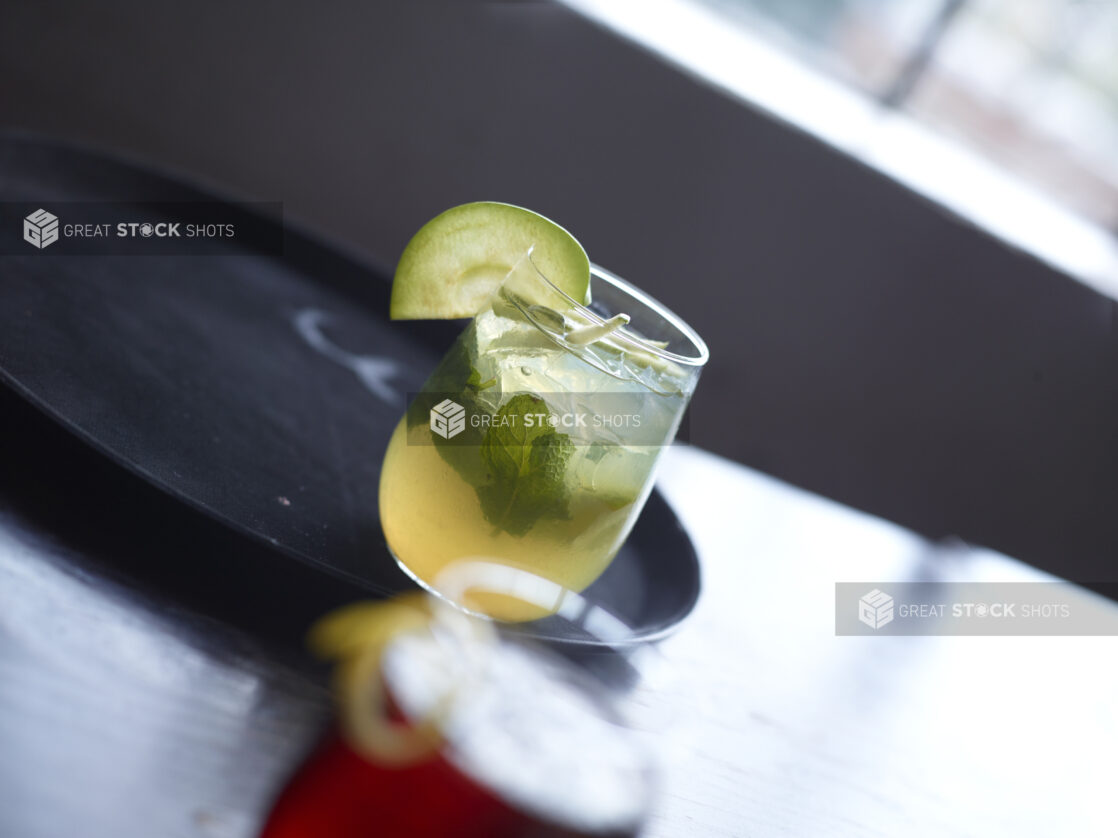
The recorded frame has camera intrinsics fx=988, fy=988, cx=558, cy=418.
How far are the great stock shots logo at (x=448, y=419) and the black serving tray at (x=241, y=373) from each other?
0.07 meters

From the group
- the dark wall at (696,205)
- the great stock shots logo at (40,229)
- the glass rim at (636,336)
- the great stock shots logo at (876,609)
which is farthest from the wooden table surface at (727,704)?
the dark wall at (696,205)

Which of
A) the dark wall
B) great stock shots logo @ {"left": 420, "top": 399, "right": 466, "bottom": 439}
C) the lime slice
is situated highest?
the lime slice

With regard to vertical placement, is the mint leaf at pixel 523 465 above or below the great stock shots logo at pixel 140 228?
above

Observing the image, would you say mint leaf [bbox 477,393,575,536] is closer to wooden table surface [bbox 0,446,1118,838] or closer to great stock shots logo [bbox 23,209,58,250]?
wooden table surface [bbox 0,446,1118,838]

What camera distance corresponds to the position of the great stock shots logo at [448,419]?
0.44m

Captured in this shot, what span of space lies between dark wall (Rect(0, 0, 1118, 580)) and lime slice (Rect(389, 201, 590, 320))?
1.40 meters

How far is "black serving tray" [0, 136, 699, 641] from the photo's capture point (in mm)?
464

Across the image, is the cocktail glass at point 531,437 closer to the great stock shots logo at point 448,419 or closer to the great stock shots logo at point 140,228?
the great stock shots logo at point 448,419

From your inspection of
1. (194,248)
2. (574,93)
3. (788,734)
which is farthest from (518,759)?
(574,93)

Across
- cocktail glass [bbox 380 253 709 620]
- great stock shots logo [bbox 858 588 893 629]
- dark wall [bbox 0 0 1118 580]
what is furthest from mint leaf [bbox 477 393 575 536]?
dark wall [bbox 0 0 1118 580]

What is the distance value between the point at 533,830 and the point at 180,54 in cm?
177

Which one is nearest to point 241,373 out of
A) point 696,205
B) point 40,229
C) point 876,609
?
point 40,229

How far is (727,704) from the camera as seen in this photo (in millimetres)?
486

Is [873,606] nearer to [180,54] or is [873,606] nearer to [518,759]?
[518,759]
